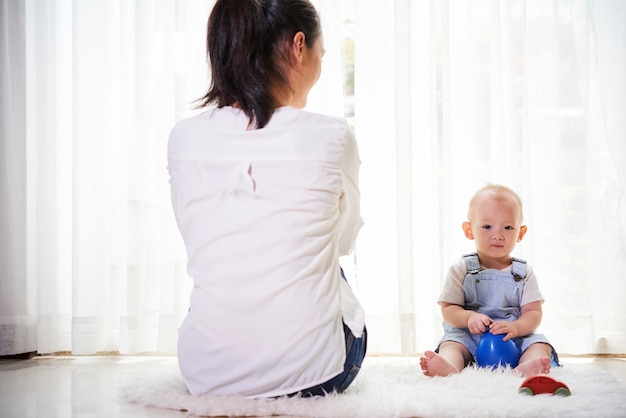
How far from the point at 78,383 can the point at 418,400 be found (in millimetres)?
1042

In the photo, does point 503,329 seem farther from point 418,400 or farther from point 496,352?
point 418,400

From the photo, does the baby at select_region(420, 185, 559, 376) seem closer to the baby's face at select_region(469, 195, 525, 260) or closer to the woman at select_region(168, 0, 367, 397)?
the baby's face at select_region(469, 195, 525, 260)

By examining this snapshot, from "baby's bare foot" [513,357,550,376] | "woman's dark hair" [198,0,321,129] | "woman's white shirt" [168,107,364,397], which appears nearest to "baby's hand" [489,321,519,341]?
"baby's bare foot" [513,357,550,376]

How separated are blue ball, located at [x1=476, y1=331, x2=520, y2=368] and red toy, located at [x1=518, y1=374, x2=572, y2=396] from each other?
35 centimetres

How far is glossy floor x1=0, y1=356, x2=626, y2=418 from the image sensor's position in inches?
66.8

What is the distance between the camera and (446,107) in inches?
102

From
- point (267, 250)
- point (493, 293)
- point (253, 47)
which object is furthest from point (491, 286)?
point (253, 47)

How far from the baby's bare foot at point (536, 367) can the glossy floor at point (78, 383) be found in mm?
228

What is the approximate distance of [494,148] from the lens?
2.58 m

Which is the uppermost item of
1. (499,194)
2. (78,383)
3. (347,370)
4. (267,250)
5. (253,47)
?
(253,47)

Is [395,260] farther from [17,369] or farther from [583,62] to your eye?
[17,369]

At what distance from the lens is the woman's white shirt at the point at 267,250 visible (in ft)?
5.09

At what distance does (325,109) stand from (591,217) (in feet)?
3.21

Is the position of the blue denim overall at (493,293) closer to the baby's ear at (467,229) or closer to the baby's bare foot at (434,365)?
the baby's ear at (467,229)
